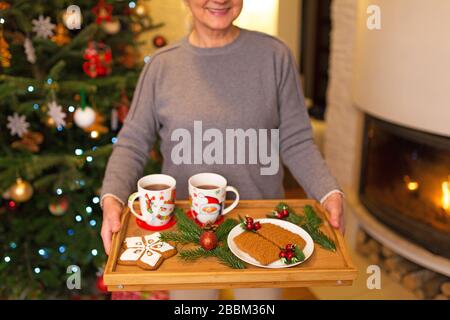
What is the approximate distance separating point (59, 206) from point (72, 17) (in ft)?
2.39

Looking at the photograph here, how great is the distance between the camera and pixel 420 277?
219 centimetres

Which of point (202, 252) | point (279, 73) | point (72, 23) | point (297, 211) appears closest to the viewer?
point (202, 252)

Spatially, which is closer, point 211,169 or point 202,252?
point 202,252

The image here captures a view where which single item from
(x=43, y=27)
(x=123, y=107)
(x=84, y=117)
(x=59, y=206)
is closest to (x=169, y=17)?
(x=123, y=107)

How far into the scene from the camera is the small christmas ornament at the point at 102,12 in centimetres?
194

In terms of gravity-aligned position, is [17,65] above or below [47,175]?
above

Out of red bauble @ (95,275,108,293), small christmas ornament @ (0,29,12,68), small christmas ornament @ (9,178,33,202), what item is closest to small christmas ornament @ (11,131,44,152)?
small christmas ornament @ (9,178,33,202)

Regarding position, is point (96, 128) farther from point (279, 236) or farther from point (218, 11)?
point (279, 236)

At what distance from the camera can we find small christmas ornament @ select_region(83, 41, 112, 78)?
190 centimetres

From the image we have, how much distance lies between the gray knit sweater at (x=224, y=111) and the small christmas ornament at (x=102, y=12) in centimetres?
75

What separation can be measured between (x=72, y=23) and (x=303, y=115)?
107 centimetres

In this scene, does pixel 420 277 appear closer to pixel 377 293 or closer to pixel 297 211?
pixel 377 293

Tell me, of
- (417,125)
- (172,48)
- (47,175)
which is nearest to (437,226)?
(417,125)

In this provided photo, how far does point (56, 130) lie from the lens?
2043 millimetres
